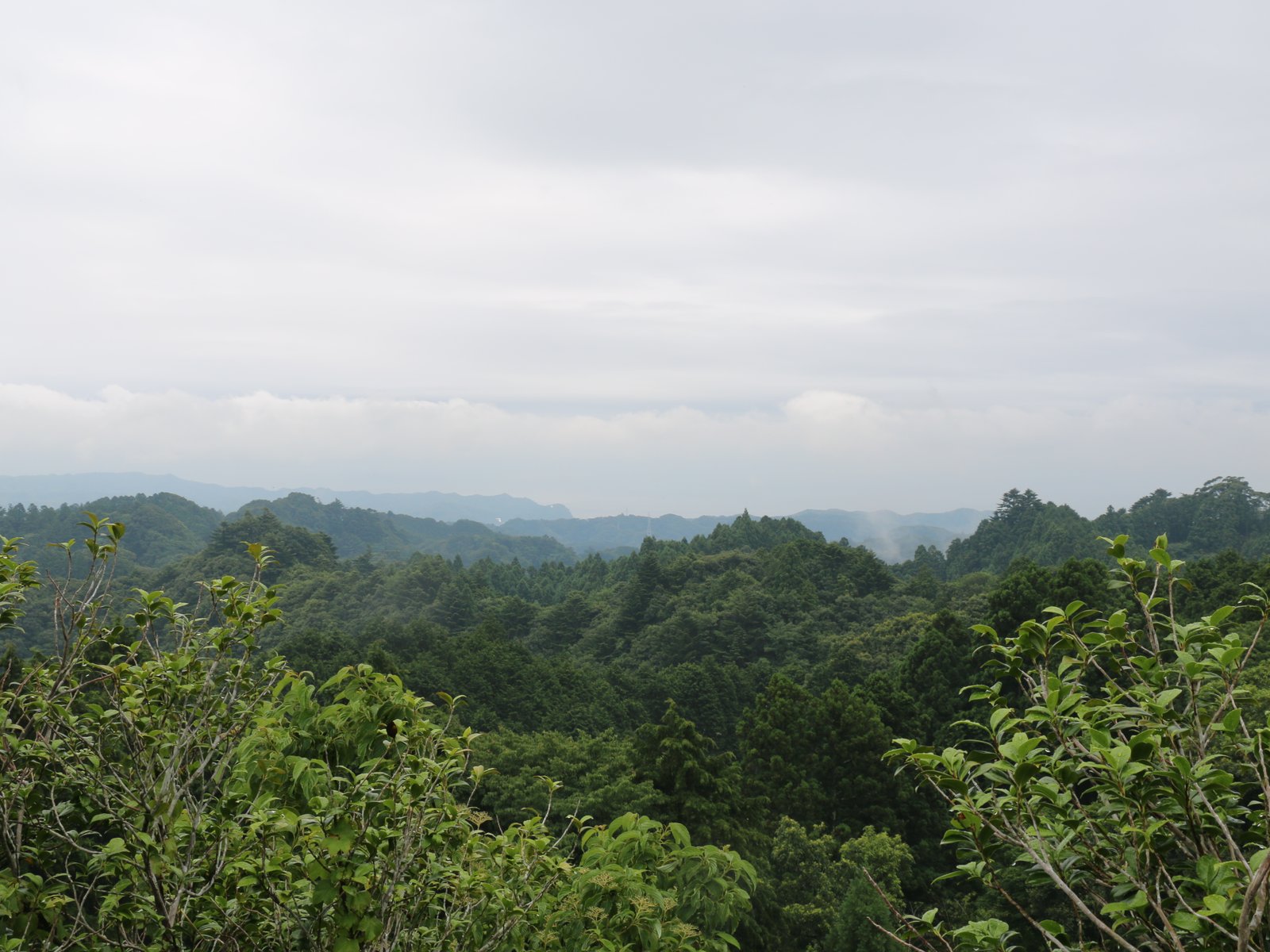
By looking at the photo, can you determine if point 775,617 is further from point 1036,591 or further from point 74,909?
point 74,909

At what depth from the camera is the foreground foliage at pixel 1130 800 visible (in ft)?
6.73

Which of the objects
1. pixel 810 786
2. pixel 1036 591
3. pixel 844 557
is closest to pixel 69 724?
pixel 810 786

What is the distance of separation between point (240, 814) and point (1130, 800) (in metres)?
3.01

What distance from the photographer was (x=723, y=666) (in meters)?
38.3

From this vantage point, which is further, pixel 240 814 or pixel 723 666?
pixel 723 666

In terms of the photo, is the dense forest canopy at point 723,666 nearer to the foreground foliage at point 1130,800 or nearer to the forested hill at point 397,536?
the foreground foliage at point 1130,800

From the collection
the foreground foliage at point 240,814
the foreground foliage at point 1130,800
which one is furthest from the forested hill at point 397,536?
the foreground foliage at point 1130,800

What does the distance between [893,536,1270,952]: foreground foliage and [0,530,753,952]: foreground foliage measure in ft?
5.52

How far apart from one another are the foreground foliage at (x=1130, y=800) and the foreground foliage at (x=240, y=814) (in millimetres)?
1682

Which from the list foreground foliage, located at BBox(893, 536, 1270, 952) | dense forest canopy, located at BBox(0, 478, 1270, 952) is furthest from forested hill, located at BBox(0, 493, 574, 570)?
foreground foliage, located at BBox(893, 536, 1270, 952)

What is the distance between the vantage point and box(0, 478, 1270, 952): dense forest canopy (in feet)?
13.8

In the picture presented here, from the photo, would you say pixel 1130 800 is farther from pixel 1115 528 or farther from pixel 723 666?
pixel 1115 528

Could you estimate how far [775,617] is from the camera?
4766 centimetres

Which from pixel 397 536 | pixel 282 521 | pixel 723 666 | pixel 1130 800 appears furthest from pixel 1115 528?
pixel 397 536
